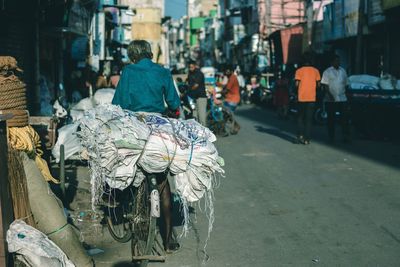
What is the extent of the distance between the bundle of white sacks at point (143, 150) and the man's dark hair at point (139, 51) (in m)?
0.71

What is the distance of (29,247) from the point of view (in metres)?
4.45

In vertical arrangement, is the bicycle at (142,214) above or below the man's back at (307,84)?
below

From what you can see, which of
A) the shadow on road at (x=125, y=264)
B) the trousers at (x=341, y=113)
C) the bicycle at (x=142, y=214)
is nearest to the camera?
the bicycle at (x=142, y=214)

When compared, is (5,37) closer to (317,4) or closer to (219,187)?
(219,187)

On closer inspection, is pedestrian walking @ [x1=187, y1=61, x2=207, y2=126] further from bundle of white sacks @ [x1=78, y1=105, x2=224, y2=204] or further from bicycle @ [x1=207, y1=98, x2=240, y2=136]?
bundle of white sacks @ [x1=78, y1=105, x2=224, y2=204]

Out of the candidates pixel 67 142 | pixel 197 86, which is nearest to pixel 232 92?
pixel 197 86

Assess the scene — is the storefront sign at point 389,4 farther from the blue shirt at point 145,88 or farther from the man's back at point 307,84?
the blue shirt at point 145,88

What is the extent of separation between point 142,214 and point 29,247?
152 centimetres

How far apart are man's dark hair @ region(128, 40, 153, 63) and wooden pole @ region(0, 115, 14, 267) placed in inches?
83.0

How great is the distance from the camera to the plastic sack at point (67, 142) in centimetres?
1055

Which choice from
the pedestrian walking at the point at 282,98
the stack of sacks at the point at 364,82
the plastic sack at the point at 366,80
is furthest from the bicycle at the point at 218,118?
the pedestrian walking at the point at 282,98

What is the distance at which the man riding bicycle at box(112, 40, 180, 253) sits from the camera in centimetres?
622

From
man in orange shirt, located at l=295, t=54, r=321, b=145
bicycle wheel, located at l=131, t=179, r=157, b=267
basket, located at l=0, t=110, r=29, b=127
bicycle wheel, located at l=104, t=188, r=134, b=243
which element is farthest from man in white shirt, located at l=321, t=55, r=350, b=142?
basket, located at l=0, t=110, r=29, b=127

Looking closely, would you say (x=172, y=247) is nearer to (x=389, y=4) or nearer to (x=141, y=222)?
(x=141, y=222)
